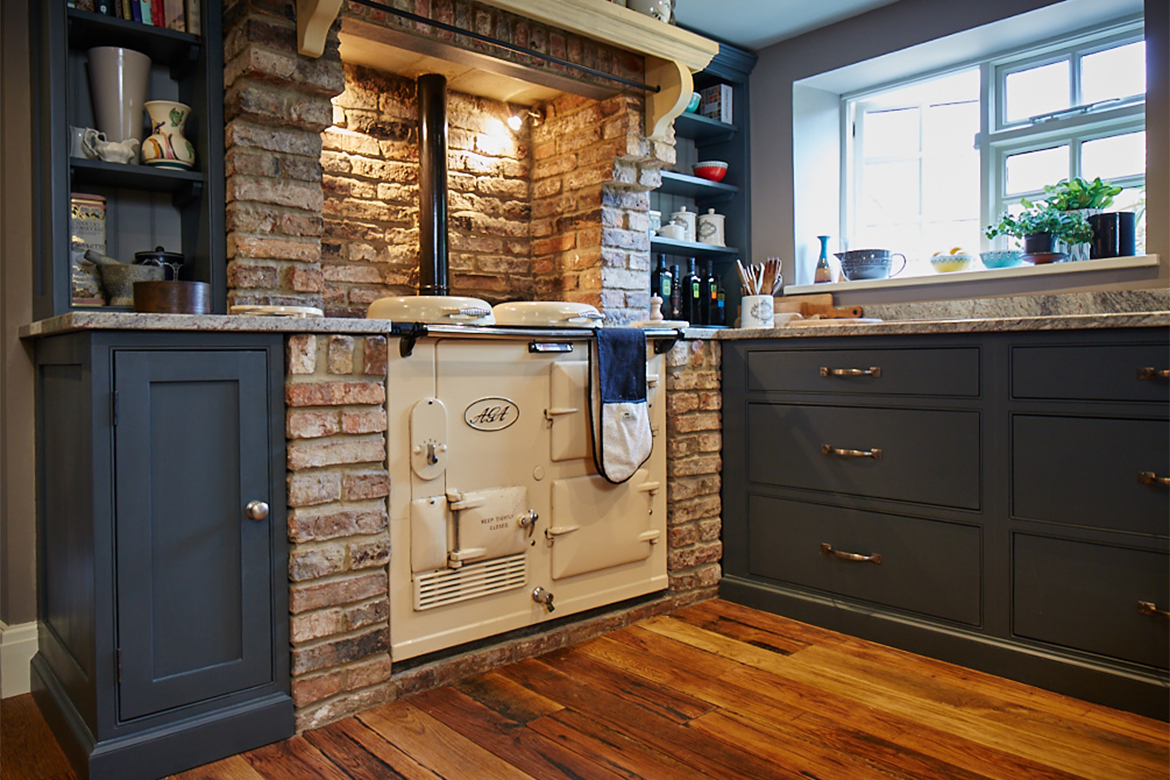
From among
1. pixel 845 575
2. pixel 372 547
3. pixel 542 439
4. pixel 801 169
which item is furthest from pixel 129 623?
pixel 801 169

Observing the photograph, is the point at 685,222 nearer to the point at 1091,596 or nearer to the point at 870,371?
the point at 870,371

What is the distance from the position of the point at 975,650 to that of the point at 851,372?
83 cm

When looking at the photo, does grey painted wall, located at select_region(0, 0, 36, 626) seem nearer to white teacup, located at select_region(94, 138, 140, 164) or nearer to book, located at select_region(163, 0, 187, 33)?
white teacup, located at select_region(94, 138, 140, 164)

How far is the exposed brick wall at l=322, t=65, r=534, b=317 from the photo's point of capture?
99.8 inches

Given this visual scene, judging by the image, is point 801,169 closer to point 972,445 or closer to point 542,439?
point 972,445

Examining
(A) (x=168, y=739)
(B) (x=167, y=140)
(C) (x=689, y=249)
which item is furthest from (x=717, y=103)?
(A) (x=168, y=739)

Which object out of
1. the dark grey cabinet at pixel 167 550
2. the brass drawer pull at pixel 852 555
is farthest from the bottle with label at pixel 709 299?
the dark grey cabinet at pixel 167 550

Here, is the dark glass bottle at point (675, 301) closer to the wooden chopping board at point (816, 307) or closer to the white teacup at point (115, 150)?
the wooden chopping board at point (816, 307)

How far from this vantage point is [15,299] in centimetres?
198

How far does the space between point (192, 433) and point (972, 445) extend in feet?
6.35

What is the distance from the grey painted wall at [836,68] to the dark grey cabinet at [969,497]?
99 centimetres

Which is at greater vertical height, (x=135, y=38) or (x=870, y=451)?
(x=135, y=38)

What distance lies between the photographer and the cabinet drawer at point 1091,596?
1.86m

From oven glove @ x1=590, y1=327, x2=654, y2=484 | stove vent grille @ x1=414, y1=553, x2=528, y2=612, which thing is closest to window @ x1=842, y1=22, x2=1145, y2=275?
oven glove @ x1=590, y1=327, x2=654, y2=484
